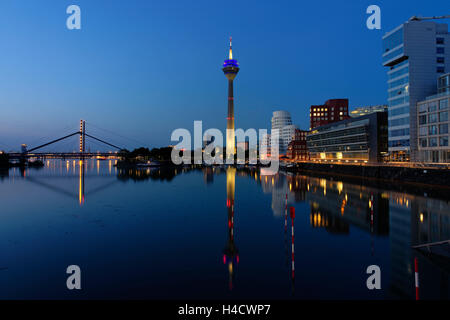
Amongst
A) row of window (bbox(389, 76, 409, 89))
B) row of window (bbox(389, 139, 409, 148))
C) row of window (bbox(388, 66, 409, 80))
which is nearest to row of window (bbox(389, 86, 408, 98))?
row of window (bbox(389, 76, 409, 89))

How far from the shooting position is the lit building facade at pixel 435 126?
64.0 m

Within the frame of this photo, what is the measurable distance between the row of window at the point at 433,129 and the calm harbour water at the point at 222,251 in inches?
1507

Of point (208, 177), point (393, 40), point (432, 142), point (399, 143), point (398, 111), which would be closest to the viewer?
point (432, 142)

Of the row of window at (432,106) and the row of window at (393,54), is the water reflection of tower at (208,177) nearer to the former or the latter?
the row of window at (432,106)

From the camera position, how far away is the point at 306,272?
48.0 ft

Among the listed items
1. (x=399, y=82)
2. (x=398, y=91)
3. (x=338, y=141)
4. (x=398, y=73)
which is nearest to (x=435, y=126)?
(x=398, y=91)

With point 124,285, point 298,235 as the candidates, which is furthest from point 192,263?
point 298,235

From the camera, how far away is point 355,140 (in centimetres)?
10256

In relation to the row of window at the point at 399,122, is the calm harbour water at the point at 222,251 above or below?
below

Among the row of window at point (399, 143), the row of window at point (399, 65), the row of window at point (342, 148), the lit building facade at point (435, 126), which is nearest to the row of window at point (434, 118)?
the lit building facade at point (435, 126)

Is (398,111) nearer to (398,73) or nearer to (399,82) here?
(399,82)

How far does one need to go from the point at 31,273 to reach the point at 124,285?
217 inches

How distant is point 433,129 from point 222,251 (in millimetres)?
68188
